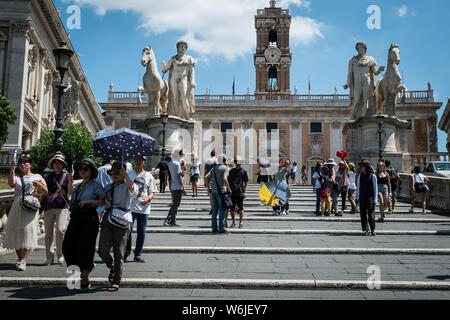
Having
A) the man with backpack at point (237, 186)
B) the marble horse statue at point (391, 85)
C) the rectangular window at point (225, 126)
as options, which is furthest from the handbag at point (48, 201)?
the rectangular window at point (225, 126)

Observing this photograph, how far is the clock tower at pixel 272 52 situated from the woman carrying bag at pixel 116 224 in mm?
50781

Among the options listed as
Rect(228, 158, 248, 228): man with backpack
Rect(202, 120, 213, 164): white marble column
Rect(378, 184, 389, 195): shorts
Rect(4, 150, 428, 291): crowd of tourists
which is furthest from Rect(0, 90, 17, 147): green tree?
Rect(202, 120, 213, 164): white marble column

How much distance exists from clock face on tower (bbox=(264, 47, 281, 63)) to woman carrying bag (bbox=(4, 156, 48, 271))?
2082 inches

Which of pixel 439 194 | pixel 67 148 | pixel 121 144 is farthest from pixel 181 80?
pixel 121 144

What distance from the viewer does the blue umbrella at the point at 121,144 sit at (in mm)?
6281

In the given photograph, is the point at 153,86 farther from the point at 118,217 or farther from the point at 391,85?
the point at 118,217

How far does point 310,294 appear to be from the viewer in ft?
15.2

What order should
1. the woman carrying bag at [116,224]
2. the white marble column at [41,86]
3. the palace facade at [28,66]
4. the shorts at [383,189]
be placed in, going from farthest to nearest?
the white marble column at [41,86], the palace facade at [28,66], the shorts at [383,189], the woman carrying bag at [116,224]

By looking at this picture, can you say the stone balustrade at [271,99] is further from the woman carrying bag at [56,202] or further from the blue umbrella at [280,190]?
the woman carrying bag at [56,202]

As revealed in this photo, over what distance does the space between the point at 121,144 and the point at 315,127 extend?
4205cm

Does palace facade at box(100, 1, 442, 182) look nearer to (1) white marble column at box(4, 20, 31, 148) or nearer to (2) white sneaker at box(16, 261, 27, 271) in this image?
(1) white marble column at box(4, 20, 31, 148)

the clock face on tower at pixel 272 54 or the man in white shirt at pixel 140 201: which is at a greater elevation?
the clock face on tower at pixel 272 54

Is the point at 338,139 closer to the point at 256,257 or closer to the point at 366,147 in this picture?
the point at 366,147

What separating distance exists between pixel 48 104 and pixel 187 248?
91.4ft
